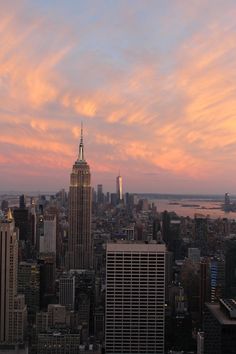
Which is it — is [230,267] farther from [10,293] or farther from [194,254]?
[10,293]

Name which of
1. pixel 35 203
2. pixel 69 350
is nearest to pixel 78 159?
pixel 35 203

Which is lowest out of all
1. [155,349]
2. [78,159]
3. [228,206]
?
[155,349]

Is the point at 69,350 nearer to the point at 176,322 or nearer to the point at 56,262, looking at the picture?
the point at 176,322

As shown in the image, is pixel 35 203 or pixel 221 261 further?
pixel 35 203

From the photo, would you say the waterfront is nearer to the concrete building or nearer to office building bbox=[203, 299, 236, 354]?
the concrete building

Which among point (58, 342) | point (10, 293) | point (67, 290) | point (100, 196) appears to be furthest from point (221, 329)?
point (100, 196)

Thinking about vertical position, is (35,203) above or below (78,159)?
below

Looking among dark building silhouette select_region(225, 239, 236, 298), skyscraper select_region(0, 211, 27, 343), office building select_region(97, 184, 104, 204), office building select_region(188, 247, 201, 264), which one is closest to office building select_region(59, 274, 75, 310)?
skyscraper select_region(0, 211, 27, 343)
